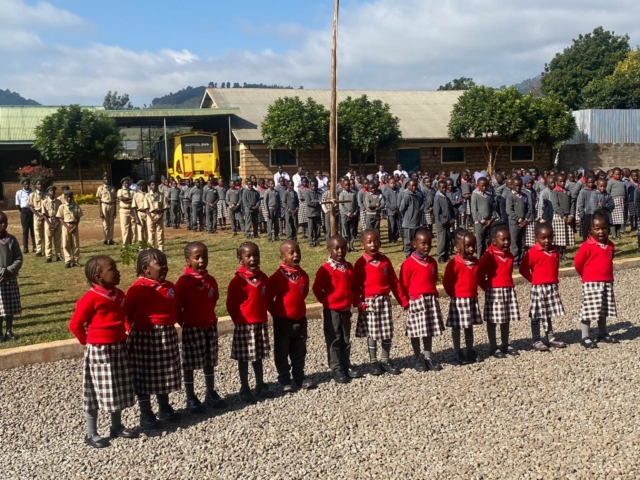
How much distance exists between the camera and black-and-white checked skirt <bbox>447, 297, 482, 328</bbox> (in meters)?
6.80

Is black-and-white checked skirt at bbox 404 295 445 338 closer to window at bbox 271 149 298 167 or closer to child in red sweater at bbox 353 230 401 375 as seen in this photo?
child in red sweater at bbox 353 230 401 375

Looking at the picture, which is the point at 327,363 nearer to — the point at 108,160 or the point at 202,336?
the point at 202,336

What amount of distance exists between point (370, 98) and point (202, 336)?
29.7 m

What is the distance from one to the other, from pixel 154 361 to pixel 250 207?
39.3ft

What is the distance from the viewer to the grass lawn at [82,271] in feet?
28.7

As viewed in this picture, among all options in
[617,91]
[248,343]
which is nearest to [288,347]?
[248,343]

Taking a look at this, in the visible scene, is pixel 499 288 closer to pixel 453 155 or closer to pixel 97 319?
pixel 97 319

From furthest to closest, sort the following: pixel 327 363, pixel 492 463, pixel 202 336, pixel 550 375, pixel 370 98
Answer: pixel 370 98
pixel 327 363
pixel 550 375
pixel 202 336
pixel 492 463

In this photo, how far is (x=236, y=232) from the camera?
739 inches

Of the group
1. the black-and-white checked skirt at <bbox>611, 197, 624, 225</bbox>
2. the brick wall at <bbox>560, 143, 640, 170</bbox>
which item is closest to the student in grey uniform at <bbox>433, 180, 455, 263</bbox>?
the black-and-white checked skirt at <bbox>611, 197, 624, 225</bbox>

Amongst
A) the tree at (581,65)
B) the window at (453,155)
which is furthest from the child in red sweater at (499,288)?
the tree at (581,65)

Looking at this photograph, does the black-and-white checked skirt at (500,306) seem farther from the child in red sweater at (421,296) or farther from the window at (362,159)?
the window at (362,159)

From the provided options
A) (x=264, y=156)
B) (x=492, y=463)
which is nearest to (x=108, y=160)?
(x=264, y=156)

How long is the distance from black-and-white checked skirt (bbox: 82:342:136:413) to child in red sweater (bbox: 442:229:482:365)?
10.6 ft
